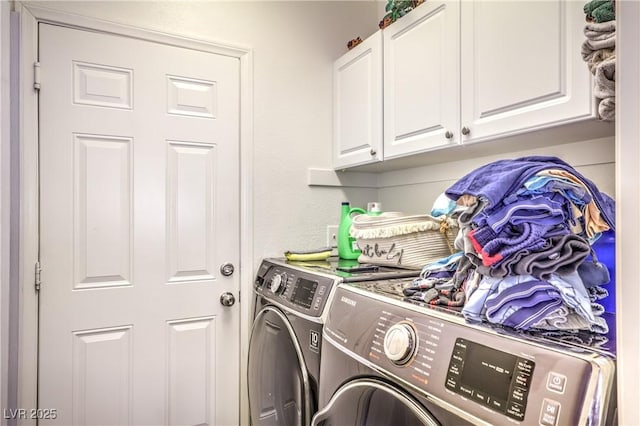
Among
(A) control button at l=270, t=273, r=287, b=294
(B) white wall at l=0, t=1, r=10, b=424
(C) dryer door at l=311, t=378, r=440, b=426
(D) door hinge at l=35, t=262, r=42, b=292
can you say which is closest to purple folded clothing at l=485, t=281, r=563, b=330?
(C) dryer door at l=311, t=378, r=440, b=426

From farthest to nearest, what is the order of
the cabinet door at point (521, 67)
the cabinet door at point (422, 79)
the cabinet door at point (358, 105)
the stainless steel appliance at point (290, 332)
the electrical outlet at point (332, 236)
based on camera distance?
the electrical outlet at point (332, 236), the cabinet door at point (358, 105), the cabinet door at point (422, 79), the stainless steel appliance at point (290, 332), the cabinet door at point (521, 67)

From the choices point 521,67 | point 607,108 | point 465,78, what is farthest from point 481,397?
point 465,78

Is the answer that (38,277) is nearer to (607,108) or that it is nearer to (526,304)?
(526,304)

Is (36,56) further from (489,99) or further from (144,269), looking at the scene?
(489,99)

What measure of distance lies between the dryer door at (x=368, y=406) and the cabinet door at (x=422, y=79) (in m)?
0.89

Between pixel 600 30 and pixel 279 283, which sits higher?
pixel 600 30

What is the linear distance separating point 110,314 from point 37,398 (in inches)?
15.1

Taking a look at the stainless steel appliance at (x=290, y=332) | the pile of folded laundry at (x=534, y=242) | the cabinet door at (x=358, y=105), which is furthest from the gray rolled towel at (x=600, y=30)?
the cabinet door at (x=358, y=105)

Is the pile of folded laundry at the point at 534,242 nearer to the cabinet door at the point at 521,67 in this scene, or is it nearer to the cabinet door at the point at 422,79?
the cabinet door at the point at 521,67

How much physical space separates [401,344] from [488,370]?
195 millimetres

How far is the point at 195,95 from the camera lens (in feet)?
5.93

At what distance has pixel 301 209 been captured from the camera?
204cm

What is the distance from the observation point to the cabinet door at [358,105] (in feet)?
5.76

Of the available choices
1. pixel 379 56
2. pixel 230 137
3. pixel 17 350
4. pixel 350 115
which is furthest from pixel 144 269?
pixel 379 56
